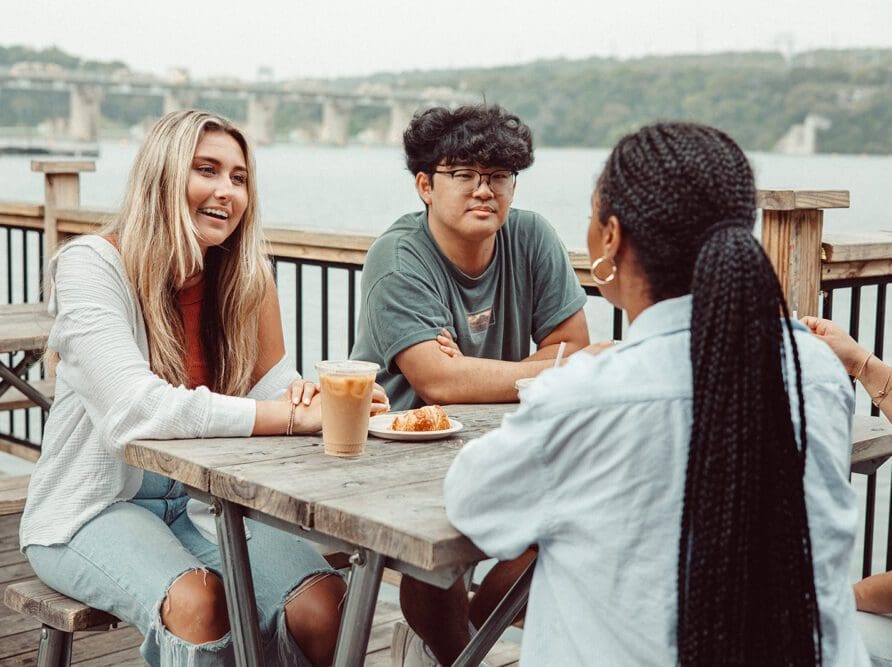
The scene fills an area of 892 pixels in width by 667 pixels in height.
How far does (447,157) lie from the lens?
2553mm

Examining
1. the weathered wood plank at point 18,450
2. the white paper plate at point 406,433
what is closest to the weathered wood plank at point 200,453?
the white paper plate at point 406,433

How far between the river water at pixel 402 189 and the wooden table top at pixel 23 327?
0.45m

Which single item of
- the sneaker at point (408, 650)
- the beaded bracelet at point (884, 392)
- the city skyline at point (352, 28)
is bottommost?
the sneaker at point (408, 650)

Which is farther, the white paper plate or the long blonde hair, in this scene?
the long blonde hair

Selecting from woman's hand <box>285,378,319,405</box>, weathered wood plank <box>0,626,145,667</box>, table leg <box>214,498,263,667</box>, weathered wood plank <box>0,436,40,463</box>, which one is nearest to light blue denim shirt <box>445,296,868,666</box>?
table leg <box>214,498,263,667</box>

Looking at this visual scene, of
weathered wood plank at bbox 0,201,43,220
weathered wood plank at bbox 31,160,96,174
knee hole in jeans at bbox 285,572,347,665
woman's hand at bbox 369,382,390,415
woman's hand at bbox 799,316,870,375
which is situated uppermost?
weathered wood plank at bbox 31,160,96,174

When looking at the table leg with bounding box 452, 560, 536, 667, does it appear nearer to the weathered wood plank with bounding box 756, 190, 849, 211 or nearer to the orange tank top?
the orange tank top

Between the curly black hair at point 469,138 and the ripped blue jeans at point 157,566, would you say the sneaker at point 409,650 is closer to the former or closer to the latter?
the ripped blue jeans at point 157,566

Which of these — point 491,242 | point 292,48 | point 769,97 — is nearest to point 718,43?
point 769,97

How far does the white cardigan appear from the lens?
1.88 meters

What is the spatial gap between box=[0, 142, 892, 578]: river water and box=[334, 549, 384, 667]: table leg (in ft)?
1.95

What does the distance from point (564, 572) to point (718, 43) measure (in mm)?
20738

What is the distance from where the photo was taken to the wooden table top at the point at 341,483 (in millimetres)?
1408

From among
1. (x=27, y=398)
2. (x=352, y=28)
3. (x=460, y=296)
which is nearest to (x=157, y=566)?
(x=460, y=296)
